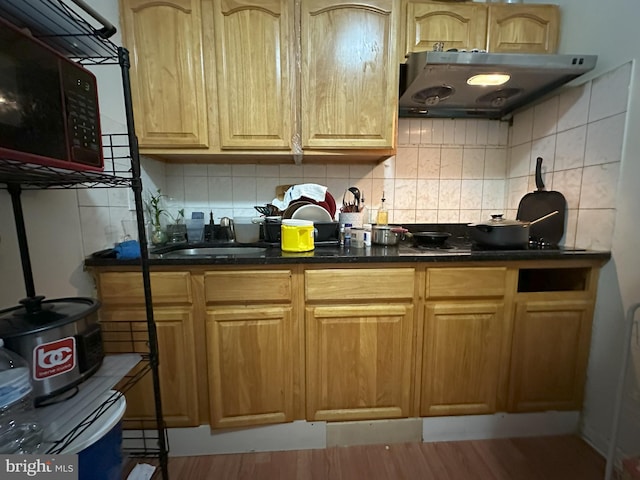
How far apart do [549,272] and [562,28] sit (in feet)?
4.05

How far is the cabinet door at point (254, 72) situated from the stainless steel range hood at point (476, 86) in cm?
61

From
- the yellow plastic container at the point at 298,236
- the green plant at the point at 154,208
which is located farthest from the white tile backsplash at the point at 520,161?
the green plant at the point at 154,208

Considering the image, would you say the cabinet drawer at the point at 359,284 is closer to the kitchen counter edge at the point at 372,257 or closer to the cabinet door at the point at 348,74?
the kitchen counter edge at the point at 372,257

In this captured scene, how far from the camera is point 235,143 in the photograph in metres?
1.36

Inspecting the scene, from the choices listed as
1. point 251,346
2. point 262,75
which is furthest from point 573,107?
point 251,346

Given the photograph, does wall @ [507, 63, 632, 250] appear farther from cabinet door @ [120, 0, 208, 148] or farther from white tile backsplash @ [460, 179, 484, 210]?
cabinet door @ [120, 0, 208, 148]

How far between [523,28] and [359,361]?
181cm

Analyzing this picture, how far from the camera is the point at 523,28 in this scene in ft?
4.55

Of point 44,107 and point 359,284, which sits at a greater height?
point 44,107

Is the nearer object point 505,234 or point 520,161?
point 505,234

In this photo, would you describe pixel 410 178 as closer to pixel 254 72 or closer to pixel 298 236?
pixel 298 236

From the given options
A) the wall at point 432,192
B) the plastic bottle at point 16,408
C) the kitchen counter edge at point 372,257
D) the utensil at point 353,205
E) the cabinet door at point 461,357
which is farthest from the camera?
the utensil at point 353,205

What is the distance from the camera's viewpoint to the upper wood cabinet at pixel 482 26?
135 centimetres

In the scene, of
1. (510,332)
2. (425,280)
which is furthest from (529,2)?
(510,332)
